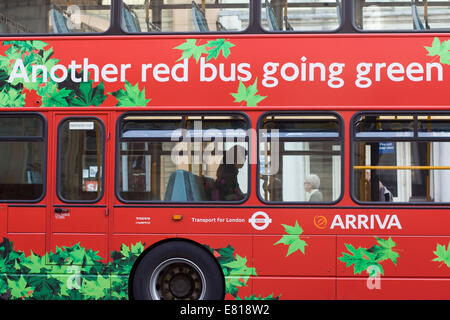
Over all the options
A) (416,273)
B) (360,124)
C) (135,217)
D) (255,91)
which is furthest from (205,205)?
(416,273)

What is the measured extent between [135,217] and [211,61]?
2005 mm

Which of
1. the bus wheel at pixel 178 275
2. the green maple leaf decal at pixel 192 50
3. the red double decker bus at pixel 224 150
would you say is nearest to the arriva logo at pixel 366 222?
the red double decker bus at pixel 224 150

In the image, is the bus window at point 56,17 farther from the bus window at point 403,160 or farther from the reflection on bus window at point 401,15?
the bus window at point 403,160

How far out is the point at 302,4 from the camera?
7.69m

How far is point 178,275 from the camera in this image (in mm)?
7754

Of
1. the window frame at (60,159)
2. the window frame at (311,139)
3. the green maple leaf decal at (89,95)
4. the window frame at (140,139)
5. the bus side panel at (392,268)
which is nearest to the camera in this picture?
the bus side panel at (392,268)

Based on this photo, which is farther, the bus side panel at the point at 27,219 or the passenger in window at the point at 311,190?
the bus side panel at the point at 27,219

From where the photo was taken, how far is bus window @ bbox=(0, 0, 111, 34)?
26.0 feet

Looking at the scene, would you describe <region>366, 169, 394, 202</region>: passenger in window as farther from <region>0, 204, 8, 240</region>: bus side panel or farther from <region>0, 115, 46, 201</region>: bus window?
<region>0, 204, 8, 240</region>: bus side panel

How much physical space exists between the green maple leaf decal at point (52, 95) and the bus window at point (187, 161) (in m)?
0.93

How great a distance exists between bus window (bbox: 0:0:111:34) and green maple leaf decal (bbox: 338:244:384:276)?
390 cm

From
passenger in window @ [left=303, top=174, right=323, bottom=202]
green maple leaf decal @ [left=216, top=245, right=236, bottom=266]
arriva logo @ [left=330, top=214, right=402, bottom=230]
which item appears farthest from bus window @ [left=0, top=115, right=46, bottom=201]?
arriva logo @ [left=330, top=214, right=402, bottom=230]

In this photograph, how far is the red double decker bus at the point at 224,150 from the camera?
750cm
